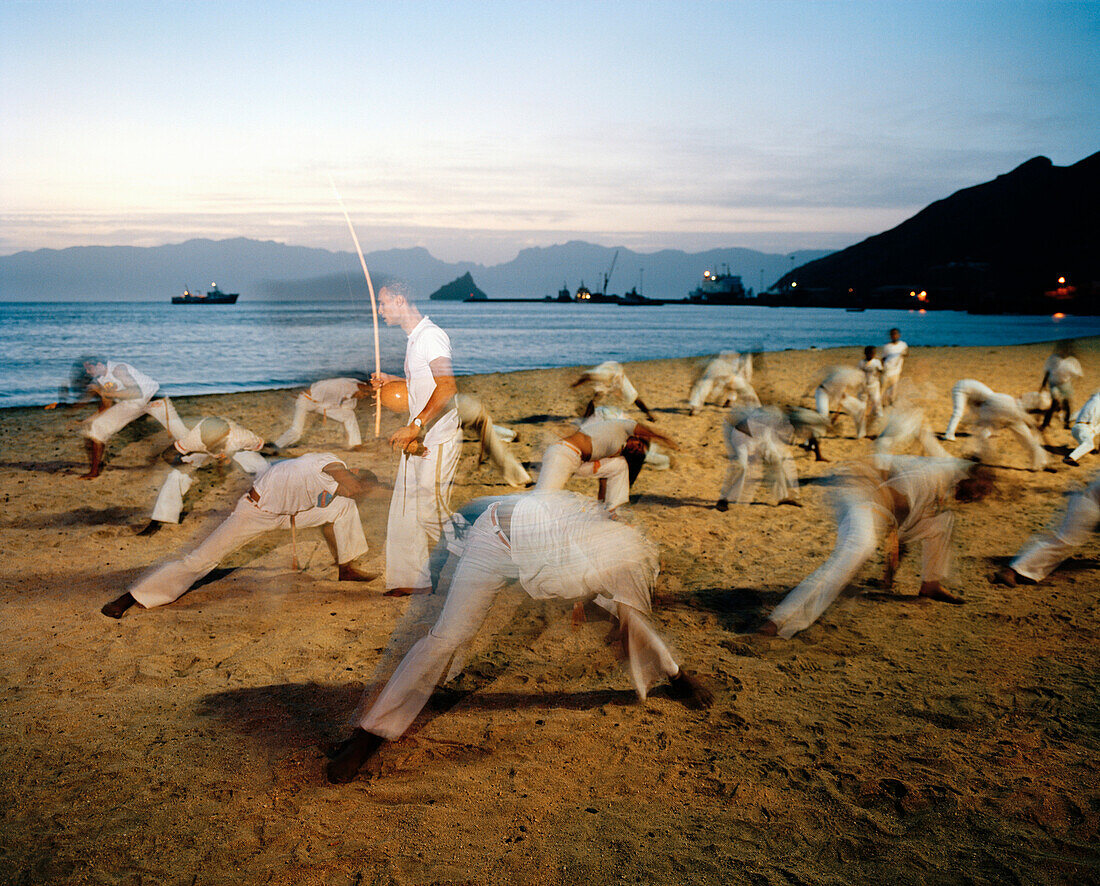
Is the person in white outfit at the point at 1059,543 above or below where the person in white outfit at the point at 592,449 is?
below

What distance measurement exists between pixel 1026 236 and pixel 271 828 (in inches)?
7129

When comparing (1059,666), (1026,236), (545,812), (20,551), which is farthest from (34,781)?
(1026,236)

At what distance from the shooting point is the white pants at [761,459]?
8539 millimetres

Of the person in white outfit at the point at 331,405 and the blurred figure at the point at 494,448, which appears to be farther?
the person in white outfit at the point at 331,405

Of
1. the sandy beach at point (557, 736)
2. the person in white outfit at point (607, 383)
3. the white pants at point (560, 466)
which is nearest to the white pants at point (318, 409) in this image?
the person in white outfit at point (607, 383)

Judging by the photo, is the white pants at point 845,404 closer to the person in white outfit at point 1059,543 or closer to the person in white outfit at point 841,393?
the person in white outfit at point 841,393

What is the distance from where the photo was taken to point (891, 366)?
505 inches

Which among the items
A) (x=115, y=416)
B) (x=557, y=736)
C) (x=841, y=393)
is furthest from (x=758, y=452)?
(x=115, y=416)

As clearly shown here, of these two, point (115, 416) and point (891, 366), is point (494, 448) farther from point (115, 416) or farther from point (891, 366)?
point (891, 366)

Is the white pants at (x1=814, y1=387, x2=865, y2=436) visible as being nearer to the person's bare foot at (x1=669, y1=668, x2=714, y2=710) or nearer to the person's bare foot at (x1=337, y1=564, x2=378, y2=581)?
the person's bare foot at (x1=337, y1=564, x2=378, y2=581)

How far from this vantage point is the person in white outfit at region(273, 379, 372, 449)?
11.1 meters

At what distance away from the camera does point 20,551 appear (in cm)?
686

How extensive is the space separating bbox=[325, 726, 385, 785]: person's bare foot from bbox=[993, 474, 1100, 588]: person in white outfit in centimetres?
533

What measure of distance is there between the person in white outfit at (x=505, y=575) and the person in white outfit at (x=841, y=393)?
374 inches
